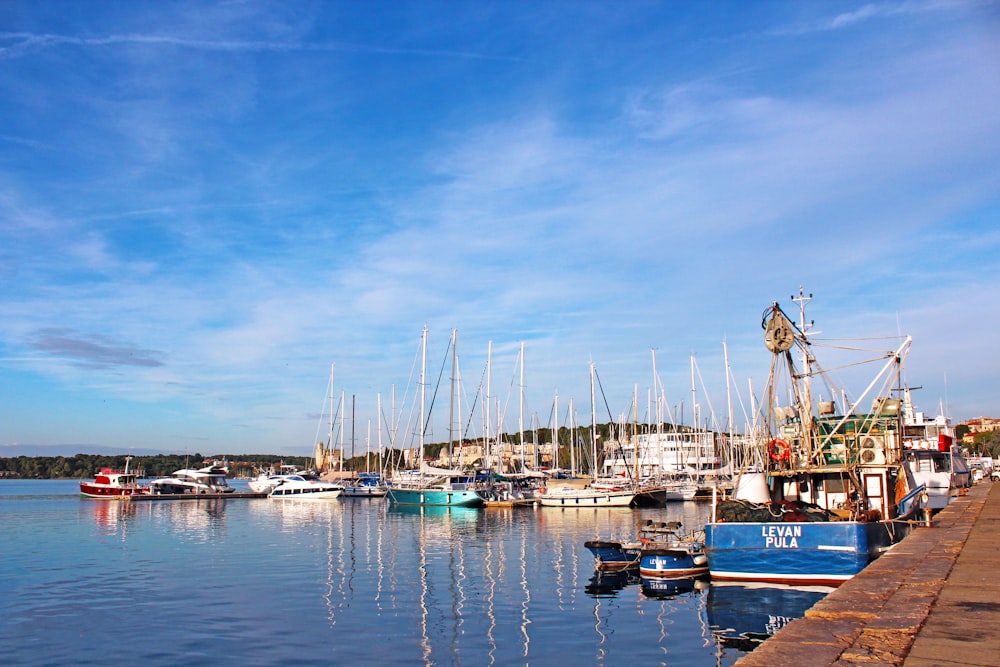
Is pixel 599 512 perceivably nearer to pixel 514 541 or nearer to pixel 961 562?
pixel 514 541

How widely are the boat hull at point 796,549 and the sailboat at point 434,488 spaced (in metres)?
51.1

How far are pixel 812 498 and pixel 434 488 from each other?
175 ft

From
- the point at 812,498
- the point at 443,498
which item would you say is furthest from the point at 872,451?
the point at 443,498

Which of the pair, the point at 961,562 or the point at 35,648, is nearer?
the point at 961,562

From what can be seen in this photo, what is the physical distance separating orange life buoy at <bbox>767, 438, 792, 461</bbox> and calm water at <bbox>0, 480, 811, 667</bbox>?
6108 mm

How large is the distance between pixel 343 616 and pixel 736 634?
Answer: 37.9 ft

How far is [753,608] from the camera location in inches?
890

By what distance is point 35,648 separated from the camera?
20062 mm

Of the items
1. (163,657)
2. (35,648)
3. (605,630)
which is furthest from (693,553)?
(35,648)

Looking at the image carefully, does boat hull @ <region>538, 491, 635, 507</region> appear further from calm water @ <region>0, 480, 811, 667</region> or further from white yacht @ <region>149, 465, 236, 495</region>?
white yacht @ <region>149, 465, 236, 495</region>

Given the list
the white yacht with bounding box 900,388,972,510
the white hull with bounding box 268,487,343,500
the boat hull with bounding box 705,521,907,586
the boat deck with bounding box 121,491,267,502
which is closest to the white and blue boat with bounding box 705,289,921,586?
the boat hull with bounding box 705,521,907,586

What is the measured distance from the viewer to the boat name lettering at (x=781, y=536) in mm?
24062

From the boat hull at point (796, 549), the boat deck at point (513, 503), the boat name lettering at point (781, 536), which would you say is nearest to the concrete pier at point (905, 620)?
the boat hull at point (796, 549)

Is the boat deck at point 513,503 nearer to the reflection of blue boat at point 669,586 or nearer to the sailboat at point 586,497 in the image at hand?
the sailboat at point 586,497
